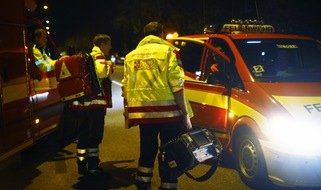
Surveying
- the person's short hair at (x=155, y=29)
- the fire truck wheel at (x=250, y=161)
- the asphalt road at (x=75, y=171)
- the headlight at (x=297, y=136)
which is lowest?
the asphalt road at (x=75, y=171)

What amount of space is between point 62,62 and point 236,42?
2278mm

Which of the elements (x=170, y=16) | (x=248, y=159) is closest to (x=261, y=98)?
(x=248, y=159)

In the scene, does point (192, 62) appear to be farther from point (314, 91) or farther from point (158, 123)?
point (158, 123)

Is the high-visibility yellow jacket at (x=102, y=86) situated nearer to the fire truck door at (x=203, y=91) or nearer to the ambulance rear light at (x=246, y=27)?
the fire truck door at (x=203, y=91)

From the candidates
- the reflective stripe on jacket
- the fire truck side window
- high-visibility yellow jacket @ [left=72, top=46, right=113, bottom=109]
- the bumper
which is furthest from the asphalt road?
the fire truck side window

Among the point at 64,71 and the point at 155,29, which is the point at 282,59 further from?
the point at 64,71

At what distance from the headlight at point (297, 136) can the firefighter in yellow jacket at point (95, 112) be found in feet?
6.93

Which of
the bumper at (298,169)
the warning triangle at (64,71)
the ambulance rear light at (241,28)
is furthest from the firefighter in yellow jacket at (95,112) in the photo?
the bumper at (298,169)

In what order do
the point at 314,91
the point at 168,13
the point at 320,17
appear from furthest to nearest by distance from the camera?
the point at 168,13, the point at 320,17, the point at 314,91

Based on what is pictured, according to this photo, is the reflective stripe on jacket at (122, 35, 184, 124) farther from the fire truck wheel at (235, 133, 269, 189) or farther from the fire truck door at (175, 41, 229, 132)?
the fire truck door at (175, 41, 229, 132)

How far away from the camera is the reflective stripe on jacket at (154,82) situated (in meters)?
3.71

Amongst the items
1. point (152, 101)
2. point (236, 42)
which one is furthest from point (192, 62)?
point (152, 101)

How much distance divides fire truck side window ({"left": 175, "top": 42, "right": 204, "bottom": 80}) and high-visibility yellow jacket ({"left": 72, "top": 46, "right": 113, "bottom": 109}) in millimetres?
1528

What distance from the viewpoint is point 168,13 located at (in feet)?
114
